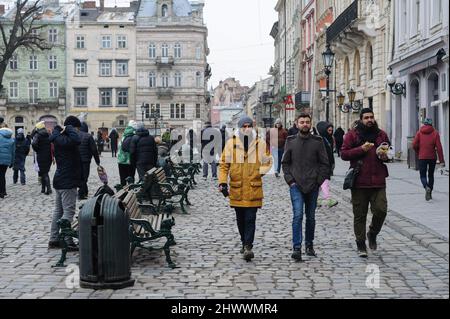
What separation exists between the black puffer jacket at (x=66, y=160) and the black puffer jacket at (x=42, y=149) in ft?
12.7

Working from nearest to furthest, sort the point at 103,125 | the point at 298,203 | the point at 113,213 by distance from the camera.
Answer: the point at 113,213, the point at 298,203, the point at 103,125

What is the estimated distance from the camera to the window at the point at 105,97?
79.8m

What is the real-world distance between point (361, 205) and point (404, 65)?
20.4 metres

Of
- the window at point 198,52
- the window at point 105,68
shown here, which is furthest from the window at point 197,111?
the window at point 105,68

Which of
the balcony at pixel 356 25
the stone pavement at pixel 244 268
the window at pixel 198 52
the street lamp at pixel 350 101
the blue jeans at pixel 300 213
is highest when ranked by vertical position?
the window at pixel 198 52

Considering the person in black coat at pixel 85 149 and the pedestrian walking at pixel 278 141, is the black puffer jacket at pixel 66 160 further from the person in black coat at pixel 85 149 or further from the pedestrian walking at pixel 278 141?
the pedestrian walking at pixel 278 141

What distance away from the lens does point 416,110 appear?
29.4 meters

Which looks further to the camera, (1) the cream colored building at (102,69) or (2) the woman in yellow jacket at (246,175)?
(1) the cream colored building at (102,69)

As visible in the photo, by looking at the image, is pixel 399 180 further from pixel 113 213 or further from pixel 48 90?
pixel 48 90

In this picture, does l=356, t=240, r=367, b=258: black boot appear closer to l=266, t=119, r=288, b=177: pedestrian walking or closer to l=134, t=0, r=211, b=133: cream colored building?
l=266, t=119, r=288, b=177: pedestrian walking

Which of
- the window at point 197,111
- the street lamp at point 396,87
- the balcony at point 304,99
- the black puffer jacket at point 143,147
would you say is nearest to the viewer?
the black puffer jacket at point 143,147

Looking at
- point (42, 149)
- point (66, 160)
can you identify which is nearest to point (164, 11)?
point (42, 149)
